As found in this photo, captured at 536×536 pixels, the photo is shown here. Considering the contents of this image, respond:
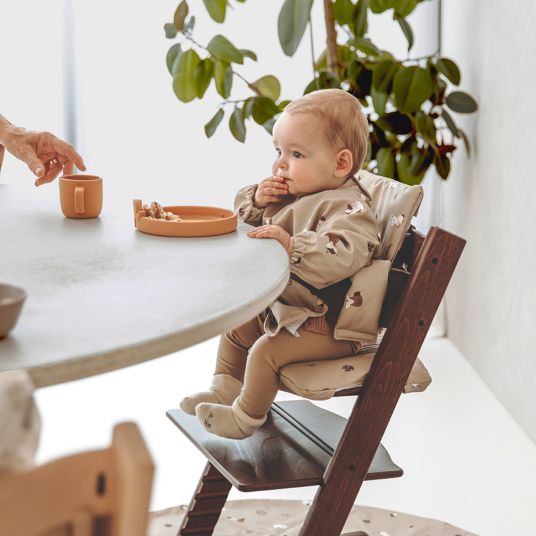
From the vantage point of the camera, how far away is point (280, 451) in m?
1.83

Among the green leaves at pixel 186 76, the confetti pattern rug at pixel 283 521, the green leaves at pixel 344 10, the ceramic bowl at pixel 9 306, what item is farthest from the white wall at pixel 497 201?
the ceramic bowl at pixel 9 306

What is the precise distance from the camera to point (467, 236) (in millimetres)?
3838

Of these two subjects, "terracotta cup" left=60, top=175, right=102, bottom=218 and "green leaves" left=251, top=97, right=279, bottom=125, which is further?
"green leaves" left=251, top=97, right=279, bottom=125

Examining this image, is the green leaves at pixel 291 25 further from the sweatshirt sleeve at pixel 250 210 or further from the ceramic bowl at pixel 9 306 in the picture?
the ceramic bowl at pixel 9 306

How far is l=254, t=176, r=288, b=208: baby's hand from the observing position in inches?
76.7

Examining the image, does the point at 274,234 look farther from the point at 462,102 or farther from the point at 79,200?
the point at 462,102

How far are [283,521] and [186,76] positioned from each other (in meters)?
1.80

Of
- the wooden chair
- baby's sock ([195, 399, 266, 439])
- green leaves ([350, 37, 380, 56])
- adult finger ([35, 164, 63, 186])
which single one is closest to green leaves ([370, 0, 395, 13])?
green leaves ([350, 37, 380, 56])

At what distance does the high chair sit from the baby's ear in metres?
0.10

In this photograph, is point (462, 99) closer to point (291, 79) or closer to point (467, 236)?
point (467, 236)

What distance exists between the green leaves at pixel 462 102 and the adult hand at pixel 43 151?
1.89 m

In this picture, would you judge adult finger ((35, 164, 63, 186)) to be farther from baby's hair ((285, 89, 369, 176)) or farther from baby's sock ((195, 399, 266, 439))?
baby's sock ((195, 399, 266, 439))

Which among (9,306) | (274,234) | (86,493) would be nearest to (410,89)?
(274,234)

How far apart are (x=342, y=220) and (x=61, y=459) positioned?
4.02ft
